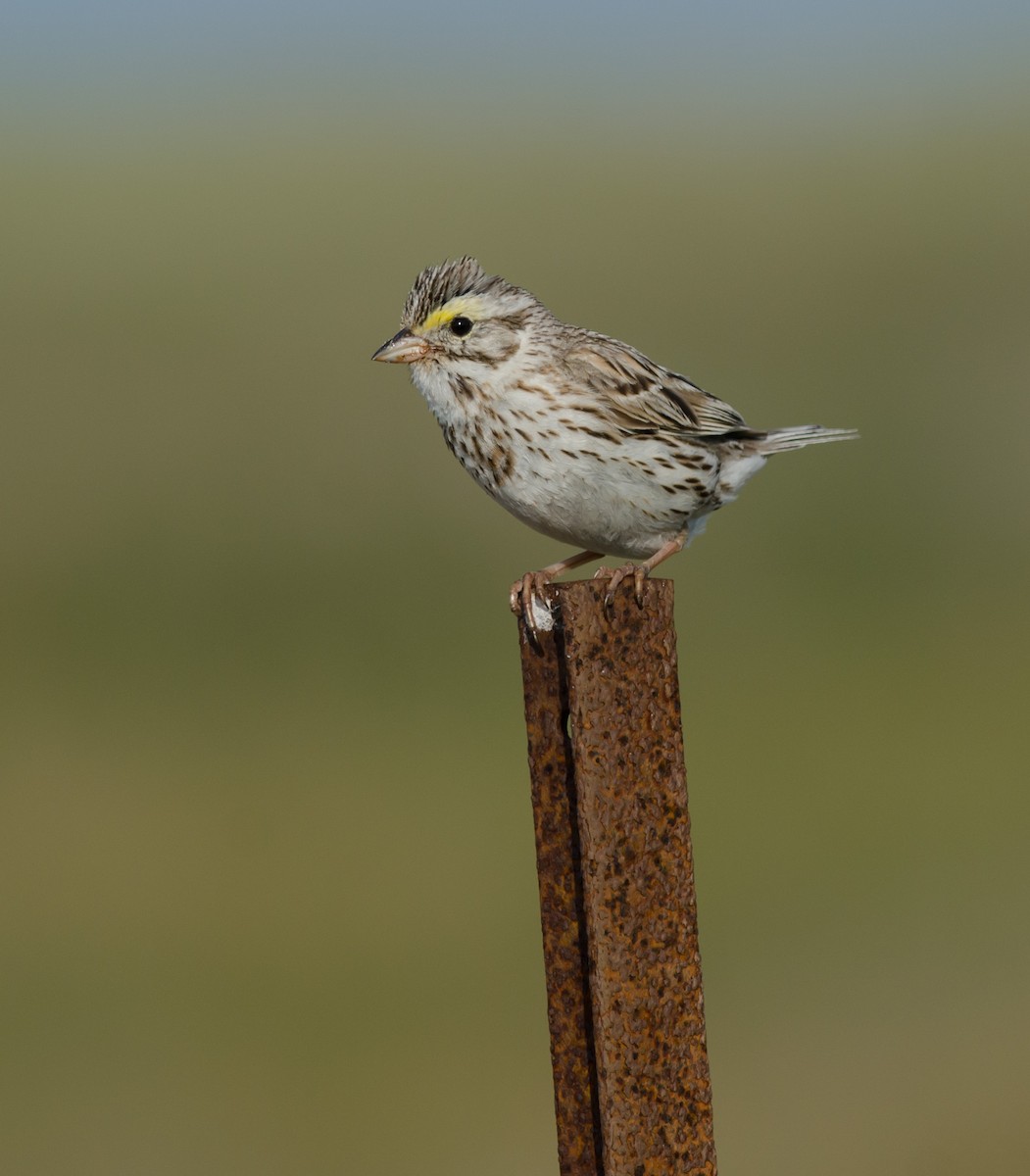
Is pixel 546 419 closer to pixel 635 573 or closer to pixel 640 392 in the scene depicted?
pixel 640 392

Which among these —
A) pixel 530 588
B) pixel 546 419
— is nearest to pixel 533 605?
pixel 530 588

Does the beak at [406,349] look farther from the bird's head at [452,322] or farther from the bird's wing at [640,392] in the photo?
the bird's wing at [640,392]

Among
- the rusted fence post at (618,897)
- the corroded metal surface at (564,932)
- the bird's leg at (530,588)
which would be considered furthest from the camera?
A: the bird's leg at (530,588)

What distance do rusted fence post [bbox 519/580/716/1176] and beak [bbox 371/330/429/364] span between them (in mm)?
2749

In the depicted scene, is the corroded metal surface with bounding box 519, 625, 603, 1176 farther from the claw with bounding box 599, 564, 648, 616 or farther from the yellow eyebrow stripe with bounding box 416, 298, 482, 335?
the yellow eyebrow stripe with bounding box 416, 298, 482, 335

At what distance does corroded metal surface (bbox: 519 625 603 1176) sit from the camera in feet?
15.9

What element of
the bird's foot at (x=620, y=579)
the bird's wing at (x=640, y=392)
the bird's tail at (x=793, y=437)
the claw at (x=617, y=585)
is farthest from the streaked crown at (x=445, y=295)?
the claw at (x=617, y=585)

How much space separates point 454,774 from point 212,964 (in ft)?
13.7

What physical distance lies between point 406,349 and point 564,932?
3.26 m

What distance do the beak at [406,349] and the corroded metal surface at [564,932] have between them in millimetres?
2821

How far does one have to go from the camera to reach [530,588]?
6.16 m

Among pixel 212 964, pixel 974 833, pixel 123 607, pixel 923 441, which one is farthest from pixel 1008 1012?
pixel 923 441

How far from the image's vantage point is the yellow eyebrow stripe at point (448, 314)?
757 cm

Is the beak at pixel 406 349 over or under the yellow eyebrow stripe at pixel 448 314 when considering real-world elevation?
under
